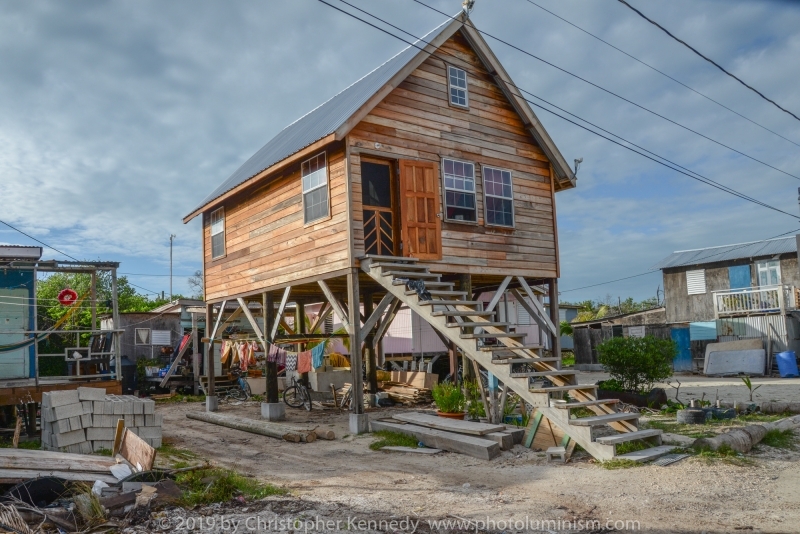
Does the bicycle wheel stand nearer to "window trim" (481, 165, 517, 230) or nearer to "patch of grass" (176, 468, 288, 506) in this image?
"window trim" (481, 165, 517, 230)

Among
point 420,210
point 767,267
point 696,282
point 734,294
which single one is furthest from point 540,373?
point 696,282

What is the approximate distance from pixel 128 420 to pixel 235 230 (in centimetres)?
771

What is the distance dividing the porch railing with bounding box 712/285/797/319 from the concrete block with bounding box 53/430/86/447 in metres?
27.1

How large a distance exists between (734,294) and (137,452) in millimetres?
28678

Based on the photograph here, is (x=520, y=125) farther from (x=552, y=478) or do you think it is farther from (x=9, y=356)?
(x=9, y=356)

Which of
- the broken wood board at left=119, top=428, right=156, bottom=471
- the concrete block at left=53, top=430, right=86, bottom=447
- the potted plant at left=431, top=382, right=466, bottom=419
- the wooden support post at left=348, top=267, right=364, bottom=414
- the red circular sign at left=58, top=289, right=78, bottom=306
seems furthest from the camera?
the red circular sign at left=58, top=289, right=78, bottom=306

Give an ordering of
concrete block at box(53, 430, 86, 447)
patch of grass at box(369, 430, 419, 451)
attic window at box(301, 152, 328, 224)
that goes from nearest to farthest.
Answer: concrete block at box(53, 430, 86, 447) → patch of grass at box(369, 430, 419, 451) → attic window at box(301, 152, 328, 224)

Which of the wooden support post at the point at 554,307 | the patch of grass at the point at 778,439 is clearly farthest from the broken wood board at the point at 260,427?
the patch of grass at the point at 778,439

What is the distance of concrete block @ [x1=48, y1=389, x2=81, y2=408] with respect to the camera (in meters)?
10.3

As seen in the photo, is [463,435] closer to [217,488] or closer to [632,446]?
[632,446]

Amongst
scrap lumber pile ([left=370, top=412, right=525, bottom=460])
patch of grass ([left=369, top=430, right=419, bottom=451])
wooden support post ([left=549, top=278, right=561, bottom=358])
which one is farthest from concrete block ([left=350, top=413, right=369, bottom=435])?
Answer: wooden support post ([left=549, top=278, right=561, bottom=358])

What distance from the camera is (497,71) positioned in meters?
15.5

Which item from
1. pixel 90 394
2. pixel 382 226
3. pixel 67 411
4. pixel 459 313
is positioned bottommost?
pixel 67 411

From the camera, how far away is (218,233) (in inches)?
743
